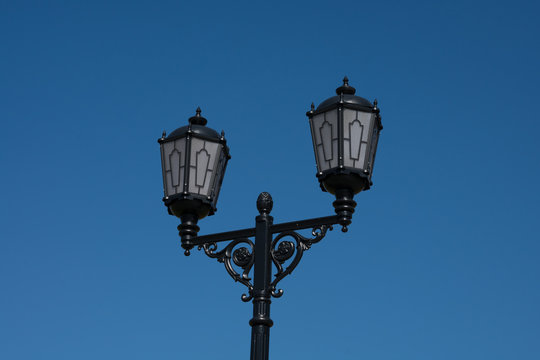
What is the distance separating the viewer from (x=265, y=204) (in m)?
7.85

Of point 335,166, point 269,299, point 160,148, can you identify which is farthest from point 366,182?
point 160,148

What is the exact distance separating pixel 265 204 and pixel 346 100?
111 centimetres

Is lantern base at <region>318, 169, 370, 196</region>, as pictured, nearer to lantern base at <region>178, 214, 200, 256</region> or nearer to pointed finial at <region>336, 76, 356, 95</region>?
pointed finial at <region>336, 76, 356, 95</region>

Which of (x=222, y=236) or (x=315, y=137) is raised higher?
(x=315, y=137)

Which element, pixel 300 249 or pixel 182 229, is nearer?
pixel 300 249

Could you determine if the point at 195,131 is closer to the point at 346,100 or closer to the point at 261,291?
the point at 346,100

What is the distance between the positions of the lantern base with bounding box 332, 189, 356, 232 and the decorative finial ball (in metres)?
0.57

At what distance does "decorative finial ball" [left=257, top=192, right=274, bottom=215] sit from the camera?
25.7 feet

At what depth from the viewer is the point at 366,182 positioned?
7637 mm

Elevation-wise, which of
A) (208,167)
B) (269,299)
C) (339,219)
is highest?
(208,167)

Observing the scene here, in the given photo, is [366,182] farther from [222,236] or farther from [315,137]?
[222,236]

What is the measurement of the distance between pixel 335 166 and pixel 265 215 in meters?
0.75

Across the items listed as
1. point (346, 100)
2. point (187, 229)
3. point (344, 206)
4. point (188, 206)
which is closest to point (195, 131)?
point (188, 206)

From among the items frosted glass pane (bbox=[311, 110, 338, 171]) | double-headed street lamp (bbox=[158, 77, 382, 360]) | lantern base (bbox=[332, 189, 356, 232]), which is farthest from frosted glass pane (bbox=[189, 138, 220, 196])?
lantern base (bbox=[332, 189, 356, 232])
